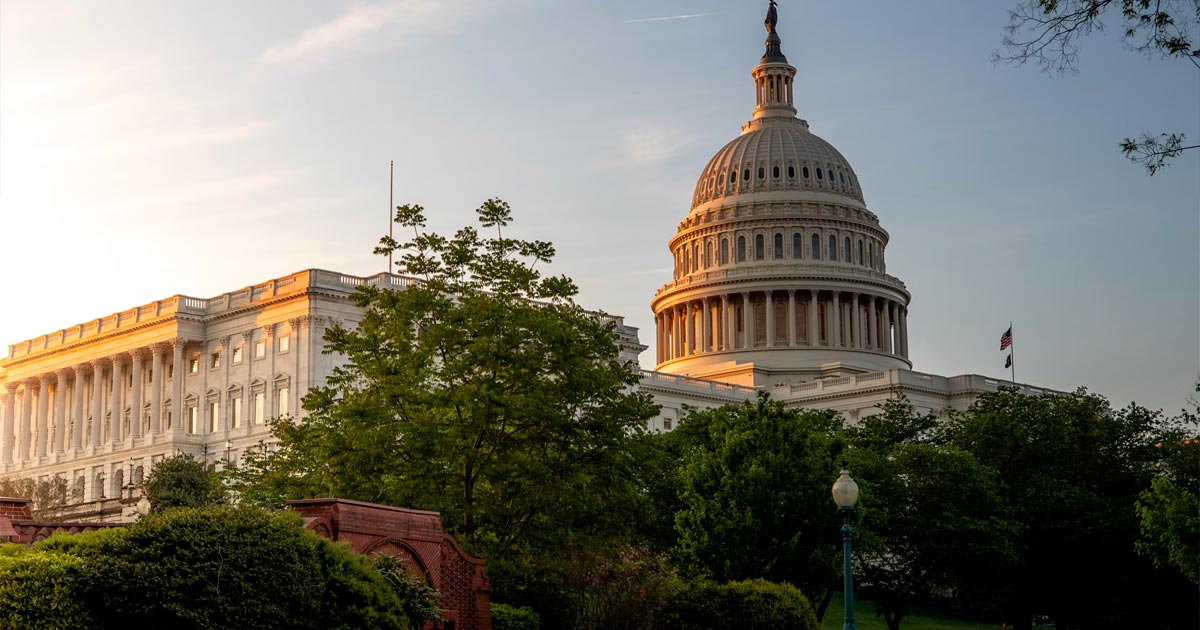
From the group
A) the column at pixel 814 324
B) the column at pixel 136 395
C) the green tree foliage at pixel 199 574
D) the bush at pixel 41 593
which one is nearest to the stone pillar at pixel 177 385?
the column at pixel 136 395

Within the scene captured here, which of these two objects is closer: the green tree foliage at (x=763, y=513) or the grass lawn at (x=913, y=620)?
the green tree foliage at (x=763, y=513)

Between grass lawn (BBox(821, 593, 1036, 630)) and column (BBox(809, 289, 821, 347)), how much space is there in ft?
232

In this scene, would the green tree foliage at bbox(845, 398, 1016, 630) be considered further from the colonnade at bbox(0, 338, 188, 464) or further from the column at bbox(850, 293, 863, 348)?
the column at bbox(850, 293, 863, 348)

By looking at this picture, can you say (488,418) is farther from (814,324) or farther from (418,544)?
(814,324)

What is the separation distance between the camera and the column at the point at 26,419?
5217 inches

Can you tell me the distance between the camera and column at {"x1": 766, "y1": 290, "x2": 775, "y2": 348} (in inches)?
6245

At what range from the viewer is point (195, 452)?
115 meters

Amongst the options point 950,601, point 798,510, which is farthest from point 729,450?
point 950,601

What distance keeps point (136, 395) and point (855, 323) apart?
232 feet

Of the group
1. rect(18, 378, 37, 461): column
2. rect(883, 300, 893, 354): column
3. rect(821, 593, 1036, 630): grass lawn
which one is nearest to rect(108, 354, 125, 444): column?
rect(18, 378, 37, 461): column

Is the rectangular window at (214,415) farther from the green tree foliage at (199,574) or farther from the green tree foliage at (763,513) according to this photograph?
the green tree foliage at (199,574)

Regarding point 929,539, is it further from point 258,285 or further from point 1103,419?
point 258,285

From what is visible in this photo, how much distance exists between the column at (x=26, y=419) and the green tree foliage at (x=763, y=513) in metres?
94.9

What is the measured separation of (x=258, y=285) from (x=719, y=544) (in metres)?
73.0
